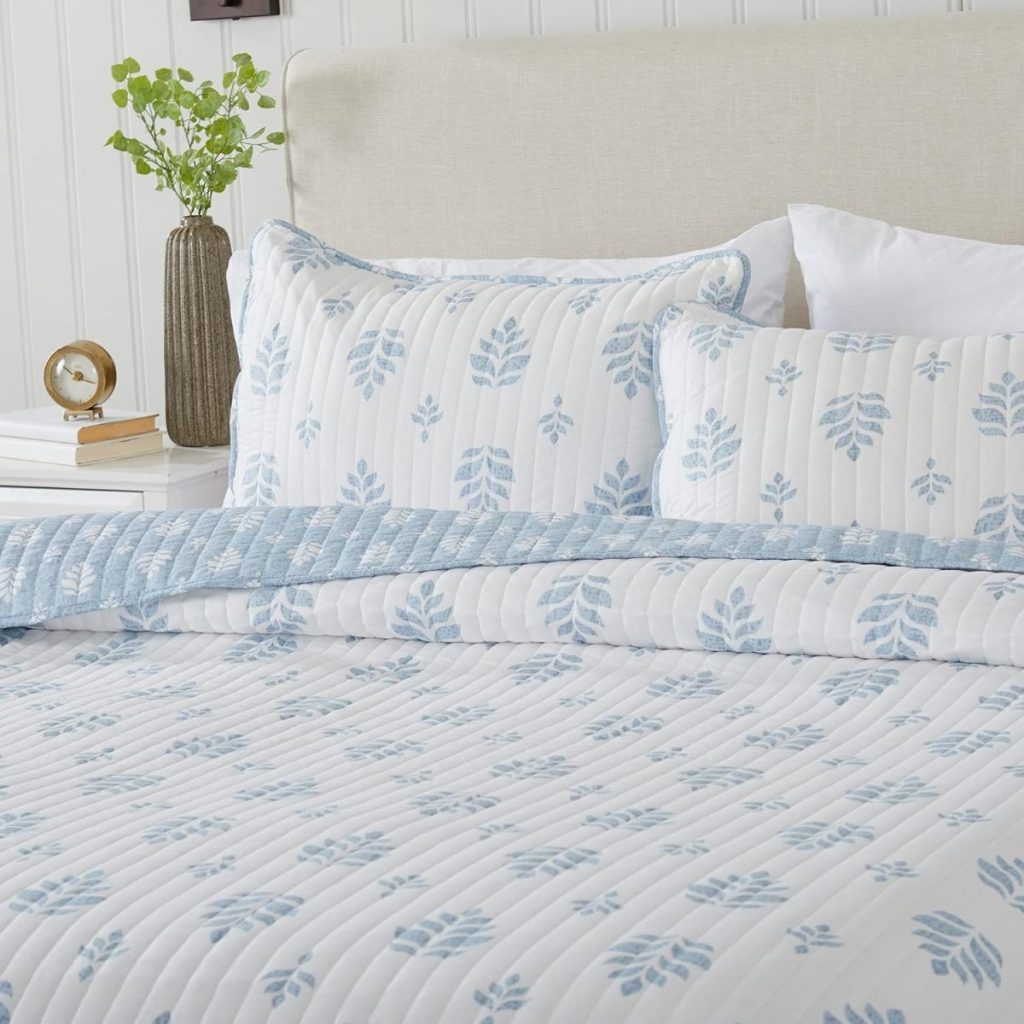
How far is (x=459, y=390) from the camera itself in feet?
6.49

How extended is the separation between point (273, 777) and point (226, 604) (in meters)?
0.45

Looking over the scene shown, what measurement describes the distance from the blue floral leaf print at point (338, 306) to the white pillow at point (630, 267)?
230mm

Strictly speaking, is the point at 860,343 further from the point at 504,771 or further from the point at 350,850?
the point at 350,850

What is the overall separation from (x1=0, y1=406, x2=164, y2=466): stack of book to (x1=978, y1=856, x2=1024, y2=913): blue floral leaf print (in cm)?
179

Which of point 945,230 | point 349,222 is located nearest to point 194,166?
point 349,222

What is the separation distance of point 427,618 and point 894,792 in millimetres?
572

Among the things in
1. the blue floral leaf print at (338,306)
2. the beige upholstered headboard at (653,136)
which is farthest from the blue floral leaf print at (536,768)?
the beige upholstered headboard at (653,136)

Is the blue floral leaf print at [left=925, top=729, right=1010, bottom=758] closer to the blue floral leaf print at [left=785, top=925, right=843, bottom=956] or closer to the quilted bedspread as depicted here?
the quilted bedspread

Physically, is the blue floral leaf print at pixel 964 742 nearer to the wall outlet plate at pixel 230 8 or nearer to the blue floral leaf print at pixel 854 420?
the blue floral leaf print at pixel 854 420

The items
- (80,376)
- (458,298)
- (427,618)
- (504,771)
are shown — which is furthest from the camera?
(80,376)

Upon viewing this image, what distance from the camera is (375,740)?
4.43 feet

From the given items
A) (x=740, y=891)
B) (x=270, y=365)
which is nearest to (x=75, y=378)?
(x=270, y=365)

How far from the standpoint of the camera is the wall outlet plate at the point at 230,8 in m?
2.78

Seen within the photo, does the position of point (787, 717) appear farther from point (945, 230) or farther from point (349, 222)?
point (349, 222)
